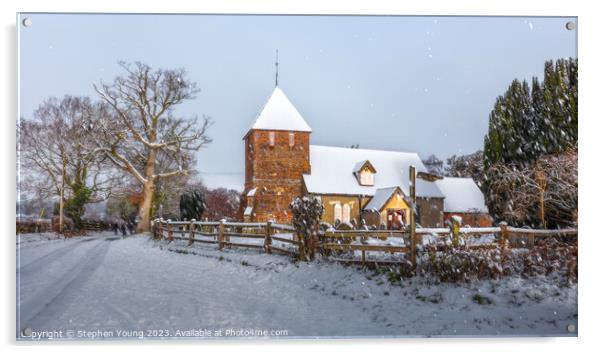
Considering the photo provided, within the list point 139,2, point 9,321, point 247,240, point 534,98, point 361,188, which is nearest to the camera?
point 9,321

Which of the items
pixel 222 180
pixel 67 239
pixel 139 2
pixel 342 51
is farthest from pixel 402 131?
pixel 67 239

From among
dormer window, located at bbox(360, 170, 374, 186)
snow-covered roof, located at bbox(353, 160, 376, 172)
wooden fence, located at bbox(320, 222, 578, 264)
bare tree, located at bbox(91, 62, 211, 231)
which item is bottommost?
wooden fence, located at bbox(320, 222, 578, 264)

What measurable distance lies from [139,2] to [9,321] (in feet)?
14.0

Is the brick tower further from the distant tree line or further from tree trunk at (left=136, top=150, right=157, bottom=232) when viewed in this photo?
the distant tree line

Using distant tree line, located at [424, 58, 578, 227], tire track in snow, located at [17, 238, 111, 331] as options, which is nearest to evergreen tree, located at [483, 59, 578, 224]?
distant tree line, located at [424, 58, 578, 227]

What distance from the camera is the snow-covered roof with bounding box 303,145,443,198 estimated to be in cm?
821

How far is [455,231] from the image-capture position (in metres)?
5.82

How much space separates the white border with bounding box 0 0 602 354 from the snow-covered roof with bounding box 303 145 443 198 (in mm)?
2409

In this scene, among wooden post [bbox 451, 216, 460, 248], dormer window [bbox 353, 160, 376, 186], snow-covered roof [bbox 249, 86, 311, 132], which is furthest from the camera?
dormer window [bbox 353, 160, 376, 186]

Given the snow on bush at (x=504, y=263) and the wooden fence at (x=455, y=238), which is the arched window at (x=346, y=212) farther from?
the snow on bush at (x=504, y=263)

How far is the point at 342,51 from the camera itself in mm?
5656

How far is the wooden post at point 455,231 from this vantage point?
5.69 m

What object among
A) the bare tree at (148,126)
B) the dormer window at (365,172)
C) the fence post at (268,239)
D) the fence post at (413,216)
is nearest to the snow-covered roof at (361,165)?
the dormer window at (365,172)

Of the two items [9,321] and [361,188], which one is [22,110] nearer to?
[9,321]
